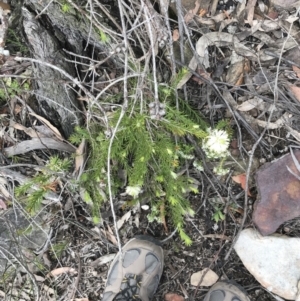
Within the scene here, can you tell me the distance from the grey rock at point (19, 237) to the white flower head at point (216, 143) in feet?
4.41

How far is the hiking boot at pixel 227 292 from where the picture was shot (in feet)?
9.43

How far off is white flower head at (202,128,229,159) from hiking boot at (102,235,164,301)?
88 cm

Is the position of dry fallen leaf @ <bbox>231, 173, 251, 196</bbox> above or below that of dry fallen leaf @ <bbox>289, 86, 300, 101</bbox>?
below

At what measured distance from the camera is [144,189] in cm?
286

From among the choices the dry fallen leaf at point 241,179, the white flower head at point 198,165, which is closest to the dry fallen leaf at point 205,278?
the dry fallen leaf at point 241,179

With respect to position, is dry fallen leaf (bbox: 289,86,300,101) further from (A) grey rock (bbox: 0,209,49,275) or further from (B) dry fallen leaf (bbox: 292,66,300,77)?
(A) grey rock (bbox: 0,209,49,275)

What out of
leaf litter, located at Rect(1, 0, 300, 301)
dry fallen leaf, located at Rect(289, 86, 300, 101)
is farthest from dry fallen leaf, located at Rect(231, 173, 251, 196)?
dry fallen leaf, located at Rect(289, 86, 300, 101)

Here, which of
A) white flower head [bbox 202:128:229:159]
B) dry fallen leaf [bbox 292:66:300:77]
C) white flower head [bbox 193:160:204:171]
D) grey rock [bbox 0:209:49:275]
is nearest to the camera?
white flower head [bbox 202:128:229:159]

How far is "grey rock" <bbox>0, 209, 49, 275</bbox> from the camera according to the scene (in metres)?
2.98

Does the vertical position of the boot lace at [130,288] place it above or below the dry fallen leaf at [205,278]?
below

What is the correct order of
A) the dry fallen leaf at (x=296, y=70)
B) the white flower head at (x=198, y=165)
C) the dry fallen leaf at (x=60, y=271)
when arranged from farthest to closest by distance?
the dry fallen leaf at (x=60, y=271)
the white flower head at (x=198, y=165)
the dry fallen leaf at (x=296, y=70)

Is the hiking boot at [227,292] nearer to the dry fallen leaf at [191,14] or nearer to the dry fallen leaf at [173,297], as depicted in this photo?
the dry fallen leaf at [173,297]

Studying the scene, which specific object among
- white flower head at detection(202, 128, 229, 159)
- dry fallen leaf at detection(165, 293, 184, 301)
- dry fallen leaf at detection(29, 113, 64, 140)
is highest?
white flower head at detection(202, 128, 229, 159)

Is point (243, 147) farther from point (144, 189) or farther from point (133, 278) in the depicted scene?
point (133, 278)
